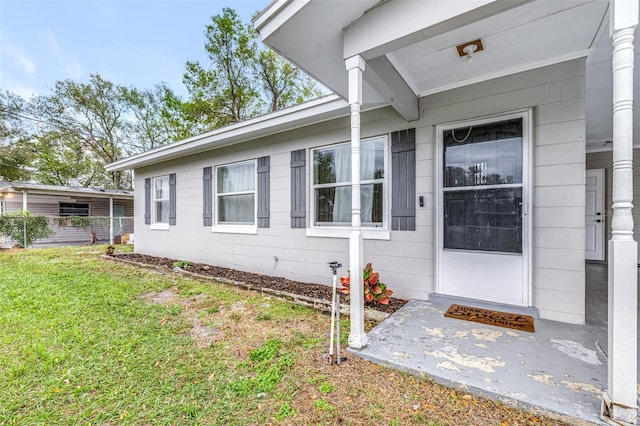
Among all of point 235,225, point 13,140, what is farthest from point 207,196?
point 13,140

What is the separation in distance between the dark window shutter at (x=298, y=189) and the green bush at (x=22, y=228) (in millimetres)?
11009

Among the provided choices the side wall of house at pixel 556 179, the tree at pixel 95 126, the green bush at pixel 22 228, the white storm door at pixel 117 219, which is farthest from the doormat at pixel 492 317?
the tree at pixel 95 126

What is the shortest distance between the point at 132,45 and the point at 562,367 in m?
24.0

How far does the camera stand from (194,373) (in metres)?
2.11

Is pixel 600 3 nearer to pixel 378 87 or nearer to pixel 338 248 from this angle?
pixel 378 87

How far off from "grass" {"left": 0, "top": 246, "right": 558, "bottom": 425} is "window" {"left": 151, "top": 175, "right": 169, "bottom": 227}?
146 inches

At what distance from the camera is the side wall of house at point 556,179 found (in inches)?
104

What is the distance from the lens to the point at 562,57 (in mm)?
2641

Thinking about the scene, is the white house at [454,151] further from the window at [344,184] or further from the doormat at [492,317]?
the doormat at [492,317]

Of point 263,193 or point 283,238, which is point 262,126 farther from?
point 283,238

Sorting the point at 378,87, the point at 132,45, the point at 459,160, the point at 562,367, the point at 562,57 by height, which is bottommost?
the point at 562,367

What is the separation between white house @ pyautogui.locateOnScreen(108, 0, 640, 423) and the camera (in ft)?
5.99

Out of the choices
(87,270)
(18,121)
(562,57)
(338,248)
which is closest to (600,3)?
(562,57)

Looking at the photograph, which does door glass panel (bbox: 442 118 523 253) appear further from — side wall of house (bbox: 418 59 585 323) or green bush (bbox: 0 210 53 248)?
green bush (bbox: 0 210 53 248)
